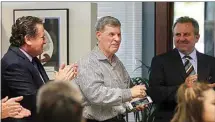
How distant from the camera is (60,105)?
1447mm

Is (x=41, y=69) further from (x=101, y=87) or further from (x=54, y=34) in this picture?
(x=101, y=87)

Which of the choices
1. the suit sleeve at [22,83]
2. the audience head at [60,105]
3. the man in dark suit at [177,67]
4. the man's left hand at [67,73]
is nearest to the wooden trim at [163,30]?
the man in dark suit at [177,67]

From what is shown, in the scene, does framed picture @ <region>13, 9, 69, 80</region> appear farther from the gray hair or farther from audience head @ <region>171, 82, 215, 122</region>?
audience head @ <region>171, 82, 215, 122</region>

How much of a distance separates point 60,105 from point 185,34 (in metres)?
1.34

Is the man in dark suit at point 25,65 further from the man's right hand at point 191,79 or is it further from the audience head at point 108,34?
the man's right hand at point 191,79

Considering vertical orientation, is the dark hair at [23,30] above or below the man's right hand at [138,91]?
above

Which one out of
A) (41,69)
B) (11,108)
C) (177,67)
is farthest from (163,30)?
(11,108)

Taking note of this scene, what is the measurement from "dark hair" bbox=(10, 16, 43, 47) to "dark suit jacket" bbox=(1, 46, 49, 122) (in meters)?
0.05

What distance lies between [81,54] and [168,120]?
67 cm

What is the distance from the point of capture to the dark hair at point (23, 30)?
7.80 feet

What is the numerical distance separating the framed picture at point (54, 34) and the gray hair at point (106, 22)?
25 cm

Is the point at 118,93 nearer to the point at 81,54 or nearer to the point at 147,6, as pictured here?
the point at 81,54

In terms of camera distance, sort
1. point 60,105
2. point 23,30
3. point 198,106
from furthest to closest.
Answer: point 23,30 → point 198,106 → point 60,105

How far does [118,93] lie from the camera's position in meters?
2.37
